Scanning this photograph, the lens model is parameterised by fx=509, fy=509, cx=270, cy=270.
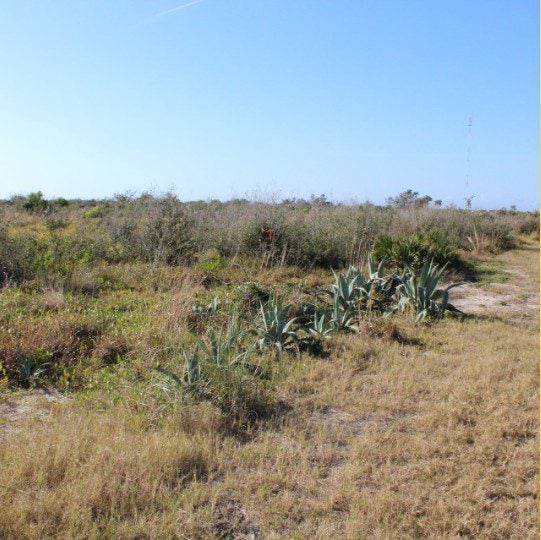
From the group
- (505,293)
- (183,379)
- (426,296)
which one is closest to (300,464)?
(183,379)

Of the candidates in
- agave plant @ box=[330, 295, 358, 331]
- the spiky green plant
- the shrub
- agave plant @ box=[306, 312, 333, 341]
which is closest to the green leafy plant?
the spiky green plant

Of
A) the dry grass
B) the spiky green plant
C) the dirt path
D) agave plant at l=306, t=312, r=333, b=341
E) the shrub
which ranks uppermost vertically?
the shrub

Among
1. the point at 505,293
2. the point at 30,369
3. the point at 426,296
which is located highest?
the point at 426,296

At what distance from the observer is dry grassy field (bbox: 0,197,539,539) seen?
2.76 metres

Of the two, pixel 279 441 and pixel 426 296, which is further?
pixel 426 296

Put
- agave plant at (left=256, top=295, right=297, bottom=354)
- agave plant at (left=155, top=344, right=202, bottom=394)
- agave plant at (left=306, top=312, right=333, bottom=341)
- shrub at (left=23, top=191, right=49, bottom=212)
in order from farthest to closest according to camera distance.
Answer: shrub at (left=23, top=191, right=49, bottom=212)
agave plant at (left=306, top=312, right=333, bottom=341)
agave plant at (left=256, top=295, right=297, bottom=354)
agave plant at (left=155, top=344, right=202, bottom=394)

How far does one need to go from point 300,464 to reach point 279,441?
37 centimetres

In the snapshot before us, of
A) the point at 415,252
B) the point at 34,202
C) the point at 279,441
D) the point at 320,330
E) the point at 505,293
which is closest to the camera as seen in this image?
the point at 279,441

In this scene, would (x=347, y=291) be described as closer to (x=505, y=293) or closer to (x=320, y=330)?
(x=320, y=330)

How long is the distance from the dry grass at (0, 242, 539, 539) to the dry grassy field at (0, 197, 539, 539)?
1 cm

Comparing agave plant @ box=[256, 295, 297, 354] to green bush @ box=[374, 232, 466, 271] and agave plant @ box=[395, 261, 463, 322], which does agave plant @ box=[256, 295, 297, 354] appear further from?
green bush @ box=[374, 232, 466, 271]

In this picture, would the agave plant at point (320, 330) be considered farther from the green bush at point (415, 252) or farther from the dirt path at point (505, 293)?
the green bush at point (415, 252)

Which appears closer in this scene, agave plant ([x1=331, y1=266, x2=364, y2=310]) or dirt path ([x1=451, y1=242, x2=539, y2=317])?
agave plant ([x1=331, y1=266, x2=364, y2=310])

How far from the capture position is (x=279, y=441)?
3672mm
